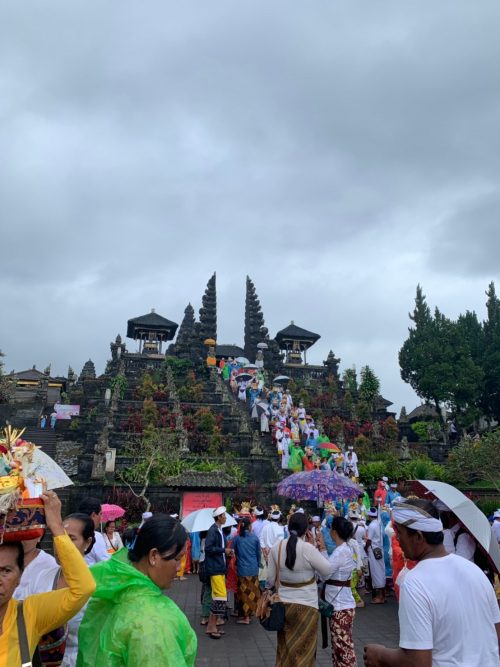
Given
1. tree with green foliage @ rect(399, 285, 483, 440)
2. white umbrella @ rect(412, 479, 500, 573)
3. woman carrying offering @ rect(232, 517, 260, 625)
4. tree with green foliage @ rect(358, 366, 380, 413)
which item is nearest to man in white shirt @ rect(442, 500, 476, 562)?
white umbrella @ rect(412, 479, 500, 573)

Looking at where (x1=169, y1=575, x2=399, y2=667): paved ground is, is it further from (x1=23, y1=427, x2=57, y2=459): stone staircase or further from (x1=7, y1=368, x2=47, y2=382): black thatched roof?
(x1=7, y1=368, x2=47, y2=382): black thatched roof

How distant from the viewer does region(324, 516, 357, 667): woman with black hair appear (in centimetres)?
553

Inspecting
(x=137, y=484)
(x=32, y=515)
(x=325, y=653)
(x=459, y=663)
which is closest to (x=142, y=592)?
(x=32, y=515)

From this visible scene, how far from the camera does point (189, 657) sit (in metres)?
2.51

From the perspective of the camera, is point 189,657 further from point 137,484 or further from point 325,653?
point 137,484

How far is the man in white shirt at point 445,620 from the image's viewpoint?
2775 mm

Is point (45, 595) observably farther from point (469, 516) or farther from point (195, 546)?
point (195, 546)

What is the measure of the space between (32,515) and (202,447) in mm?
22966

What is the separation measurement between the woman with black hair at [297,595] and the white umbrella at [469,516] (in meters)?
1.32

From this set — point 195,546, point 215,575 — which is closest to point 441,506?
point 215,575

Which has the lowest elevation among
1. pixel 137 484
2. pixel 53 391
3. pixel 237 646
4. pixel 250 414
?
pixel 237 646

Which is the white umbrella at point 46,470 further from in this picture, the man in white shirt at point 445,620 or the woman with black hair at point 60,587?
the man in white shirt at point 445,620

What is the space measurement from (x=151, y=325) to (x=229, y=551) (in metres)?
40.1

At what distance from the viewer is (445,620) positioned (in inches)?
111
